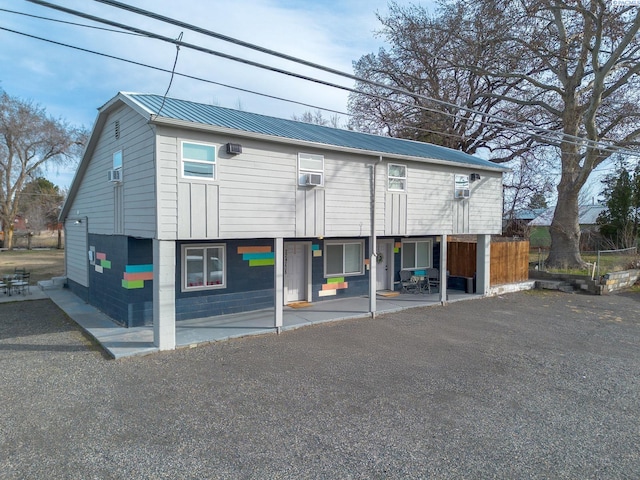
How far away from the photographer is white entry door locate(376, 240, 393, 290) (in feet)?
44.3

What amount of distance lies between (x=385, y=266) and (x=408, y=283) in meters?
1.00

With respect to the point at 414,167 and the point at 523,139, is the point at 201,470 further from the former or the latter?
the point at 523,139

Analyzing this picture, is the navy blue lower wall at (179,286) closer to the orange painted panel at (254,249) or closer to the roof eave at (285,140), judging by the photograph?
the orange painted panel at (254,249)

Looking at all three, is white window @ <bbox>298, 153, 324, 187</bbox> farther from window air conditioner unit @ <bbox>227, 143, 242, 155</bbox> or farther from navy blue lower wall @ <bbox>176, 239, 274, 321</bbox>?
navy blue lower wall @ <bbox>176, 239, 274, 321</bbox>

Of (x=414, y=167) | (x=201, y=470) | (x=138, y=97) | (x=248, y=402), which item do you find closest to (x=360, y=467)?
(x=201, y=470)

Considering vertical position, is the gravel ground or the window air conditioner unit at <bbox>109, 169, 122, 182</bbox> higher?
the window air conditioner unit at <bbox>109, 169, 122, 182</bbox>

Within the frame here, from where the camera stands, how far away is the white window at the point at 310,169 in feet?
29.2

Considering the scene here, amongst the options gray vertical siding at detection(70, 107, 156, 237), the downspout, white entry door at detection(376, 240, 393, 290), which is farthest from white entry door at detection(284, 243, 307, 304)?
gray vertical siding at detection(70, 107, 156, 237)

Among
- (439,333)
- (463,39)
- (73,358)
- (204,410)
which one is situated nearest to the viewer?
(204,410)

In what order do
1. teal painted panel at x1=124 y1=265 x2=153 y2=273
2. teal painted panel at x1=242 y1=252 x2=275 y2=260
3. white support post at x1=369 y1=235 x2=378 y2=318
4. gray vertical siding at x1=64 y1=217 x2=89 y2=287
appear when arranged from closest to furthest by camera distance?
teal painted panel at x1=124 y1=265 x2=153 y2=273
white support post at x1=369 y1=235 x2=378 y2=318
teal painted panel at x1=242 y1=252 x2=275 y2=260
gray vertical siding at x1=64 y1=217 x2=89 y2=287

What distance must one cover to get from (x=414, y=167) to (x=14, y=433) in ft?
33.7

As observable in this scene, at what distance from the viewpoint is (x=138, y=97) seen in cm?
818

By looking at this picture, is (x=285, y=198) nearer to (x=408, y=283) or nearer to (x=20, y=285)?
(x=408, y=283)

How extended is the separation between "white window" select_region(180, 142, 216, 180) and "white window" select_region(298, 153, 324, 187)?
2.12m
